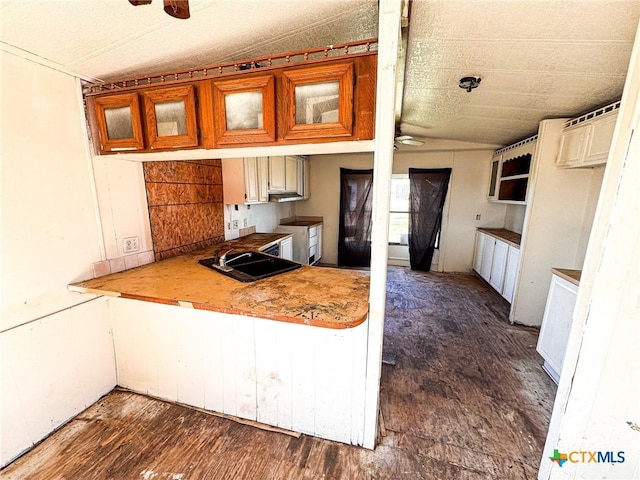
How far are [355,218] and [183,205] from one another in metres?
3.34

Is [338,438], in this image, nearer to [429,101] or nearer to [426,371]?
[426,371]

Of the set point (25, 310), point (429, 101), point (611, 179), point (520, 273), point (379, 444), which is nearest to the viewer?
point (611, 179)

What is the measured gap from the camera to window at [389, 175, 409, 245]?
502 centimetres

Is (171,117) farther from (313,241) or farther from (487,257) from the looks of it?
(487,257)

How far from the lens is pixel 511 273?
3320 mm

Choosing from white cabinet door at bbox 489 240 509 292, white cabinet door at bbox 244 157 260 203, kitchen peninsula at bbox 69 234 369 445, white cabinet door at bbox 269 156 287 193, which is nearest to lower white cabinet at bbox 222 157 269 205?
white cabinet door at bbox 244 157 260 203

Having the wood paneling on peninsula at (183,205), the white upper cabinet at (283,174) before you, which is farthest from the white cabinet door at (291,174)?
the wood paneling on peninsula at (183,205)

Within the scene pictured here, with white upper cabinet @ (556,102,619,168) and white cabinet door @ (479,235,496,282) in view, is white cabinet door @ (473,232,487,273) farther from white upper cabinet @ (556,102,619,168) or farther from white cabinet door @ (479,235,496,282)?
white upper cabinet @ (556,102,619,168)

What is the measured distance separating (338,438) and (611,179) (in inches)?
71.8

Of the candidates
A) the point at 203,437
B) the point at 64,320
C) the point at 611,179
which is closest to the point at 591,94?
the point at 611,179

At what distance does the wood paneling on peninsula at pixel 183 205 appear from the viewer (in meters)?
2.12

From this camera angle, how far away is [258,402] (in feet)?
5.19

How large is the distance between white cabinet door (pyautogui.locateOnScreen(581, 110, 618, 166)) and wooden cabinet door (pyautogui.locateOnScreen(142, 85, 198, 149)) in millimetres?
3056

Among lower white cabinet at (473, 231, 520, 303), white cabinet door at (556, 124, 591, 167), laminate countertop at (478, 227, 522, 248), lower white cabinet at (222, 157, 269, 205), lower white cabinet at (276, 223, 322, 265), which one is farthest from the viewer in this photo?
lower white cabinet at (276, 223, 322, 265)
